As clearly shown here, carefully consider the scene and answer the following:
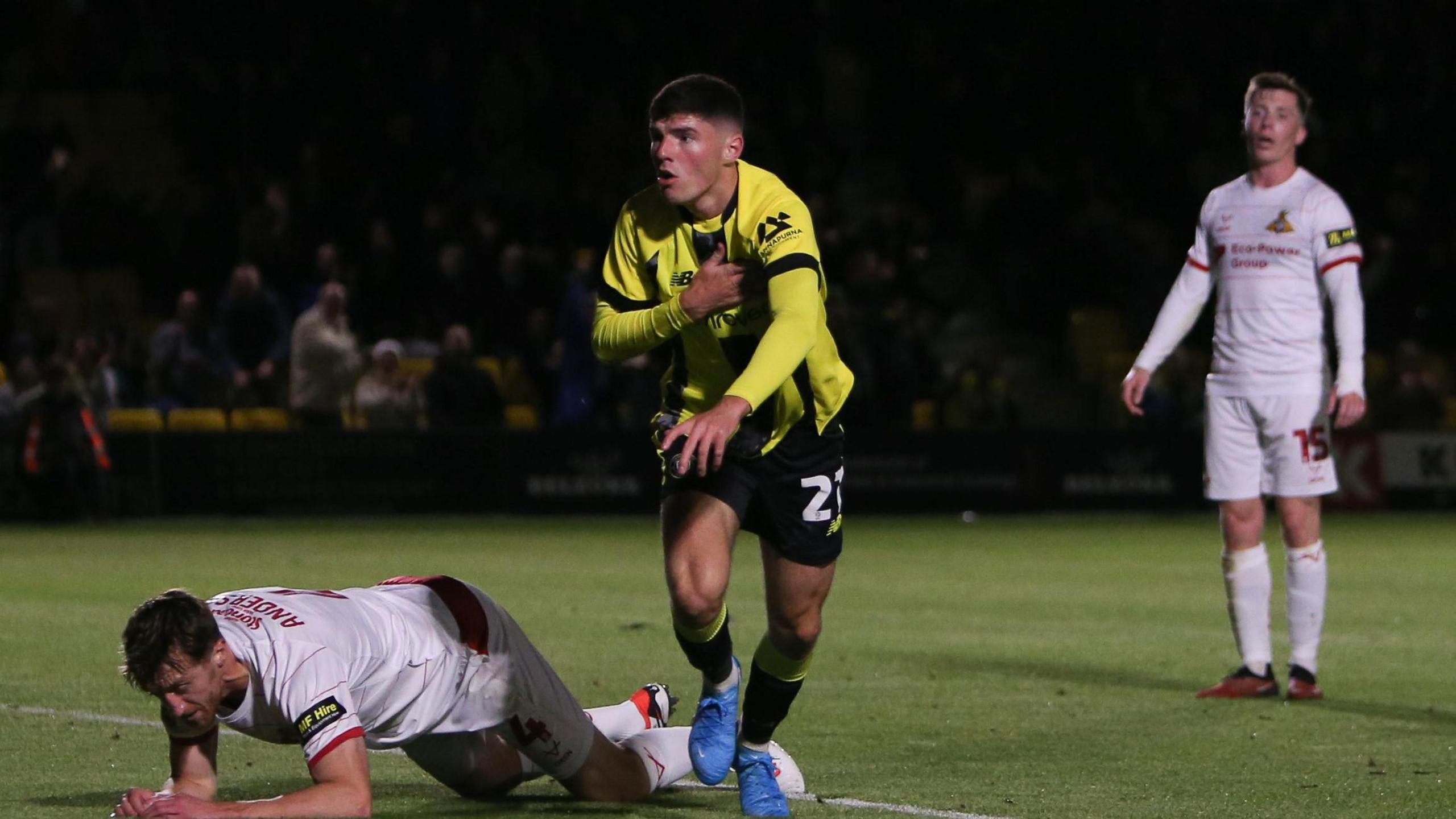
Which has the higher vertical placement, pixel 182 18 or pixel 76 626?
pixel 182 18

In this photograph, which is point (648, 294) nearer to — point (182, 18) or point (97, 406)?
point (97, 406)

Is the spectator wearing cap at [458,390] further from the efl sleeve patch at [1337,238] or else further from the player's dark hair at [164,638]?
the player's dark hair at [164,638]

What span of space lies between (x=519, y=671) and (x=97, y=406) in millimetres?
13898

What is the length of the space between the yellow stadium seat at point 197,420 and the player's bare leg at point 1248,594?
39.2 ft

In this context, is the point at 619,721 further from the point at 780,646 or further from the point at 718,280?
the point at 718,280

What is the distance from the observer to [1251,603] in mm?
8766

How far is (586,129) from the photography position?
2392 centimetres

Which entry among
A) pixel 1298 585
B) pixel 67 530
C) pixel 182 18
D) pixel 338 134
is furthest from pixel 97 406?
pixel 1298 585

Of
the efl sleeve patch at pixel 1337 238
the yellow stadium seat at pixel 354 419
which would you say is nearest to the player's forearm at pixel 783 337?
the efl sleeve patch at pixel 1337 238

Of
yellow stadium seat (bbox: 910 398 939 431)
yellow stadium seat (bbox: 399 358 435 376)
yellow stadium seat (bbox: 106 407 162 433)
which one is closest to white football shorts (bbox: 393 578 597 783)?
yellow stadium seat (bbox: 106 407 162 433)

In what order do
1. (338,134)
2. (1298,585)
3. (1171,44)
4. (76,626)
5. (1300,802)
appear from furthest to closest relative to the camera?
(1171,44) < (338,134) < (76,626) < (1298,585) < (1300,802)

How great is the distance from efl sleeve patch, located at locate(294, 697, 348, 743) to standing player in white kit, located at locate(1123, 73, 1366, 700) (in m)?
4.58

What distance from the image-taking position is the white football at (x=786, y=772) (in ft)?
20.6

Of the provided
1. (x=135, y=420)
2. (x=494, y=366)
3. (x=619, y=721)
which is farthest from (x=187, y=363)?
(x=619, y=721)
